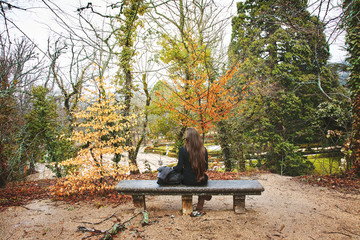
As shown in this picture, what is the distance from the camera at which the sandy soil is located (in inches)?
103

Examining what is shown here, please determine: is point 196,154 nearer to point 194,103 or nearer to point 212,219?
point 212,219

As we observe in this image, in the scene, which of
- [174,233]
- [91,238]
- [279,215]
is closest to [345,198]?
[279,215]

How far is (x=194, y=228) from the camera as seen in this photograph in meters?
2.75

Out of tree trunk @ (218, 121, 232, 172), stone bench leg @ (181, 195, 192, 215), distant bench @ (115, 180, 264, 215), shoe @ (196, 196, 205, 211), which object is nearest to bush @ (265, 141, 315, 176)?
tree trunk @ (218, 121, 232, 172)

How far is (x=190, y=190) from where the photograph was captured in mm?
2945

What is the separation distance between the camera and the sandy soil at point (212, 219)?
2.61m

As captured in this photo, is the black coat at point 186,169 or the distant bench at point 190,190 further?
the black coat at point 186,169

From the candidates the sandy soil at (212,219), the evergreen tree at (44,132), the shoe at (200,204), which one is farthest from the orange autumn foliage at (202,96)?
the evergreen tree at (44,132)

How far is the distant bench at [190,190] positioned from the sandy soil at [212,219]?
8.5 inches

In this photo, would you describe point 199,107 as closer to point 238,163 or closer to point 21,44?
point 238,163

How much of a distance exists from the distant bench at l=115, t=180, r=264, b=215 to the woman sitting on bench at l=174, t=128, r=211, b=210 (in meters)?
0.13

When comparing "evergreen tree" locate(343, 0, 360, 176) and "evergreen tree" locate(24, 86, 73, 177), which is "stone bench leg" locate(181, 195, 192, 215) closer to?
"evergreen tree" locate(343, 0, 360, 176)

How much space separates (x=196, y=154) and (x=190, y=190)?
1.87 feet

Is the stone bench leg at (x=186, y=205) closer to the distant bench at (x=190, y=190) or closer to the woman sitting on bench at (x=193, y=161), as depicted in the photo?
the distant bench at (x=190, y=190)
